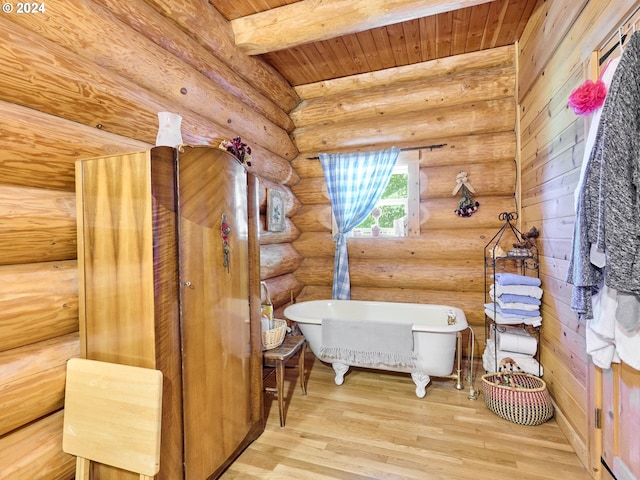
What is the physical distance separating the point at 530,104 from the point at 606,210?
6.01 ft

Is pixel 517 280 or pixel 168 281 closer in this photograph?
pixel 168 281

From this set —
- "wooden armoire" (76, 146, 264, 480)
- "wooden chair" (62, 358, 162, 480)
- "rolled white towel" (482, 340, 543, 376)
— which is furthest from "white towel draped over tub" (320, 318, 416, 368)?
"wooden chair" (62, 358, 162, 480)

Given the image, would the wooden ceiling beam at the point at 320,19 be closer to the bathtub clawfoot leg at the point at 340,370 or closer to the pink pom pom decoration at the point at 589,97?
the pink pom pom decoration at the point at 589,97

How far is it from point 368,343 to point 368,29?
2.50m

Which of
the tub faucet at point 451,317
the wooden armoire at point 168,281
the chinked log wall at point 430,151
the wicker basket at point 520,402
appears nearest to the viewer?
the wooden armoire at point 168,281

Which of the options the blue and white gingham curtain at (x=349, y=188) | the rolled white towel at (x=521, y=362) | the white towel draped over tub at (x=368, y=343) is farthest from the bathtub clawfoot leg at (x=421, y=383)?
the blue and white gingham curtain at (x=349, y=188)

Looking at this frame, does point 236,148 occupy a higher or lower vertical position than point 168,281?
higher

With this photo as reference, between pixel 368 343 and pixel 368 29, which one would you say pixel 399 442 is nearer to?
pixel 368 343

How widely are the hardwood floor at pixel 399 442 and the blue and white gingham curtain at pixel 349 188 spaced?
1.24m

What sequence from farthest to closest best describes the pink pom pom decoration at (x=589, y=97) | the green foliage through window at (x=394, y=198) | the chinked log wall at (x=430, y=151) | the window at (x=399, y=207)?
the green foliage through window at (x=394, y=198) < the window at (x=399, y=207) < the chinked log wall at (x=430, y=151) < the pink pom pom decoration at (x=589, y=97)

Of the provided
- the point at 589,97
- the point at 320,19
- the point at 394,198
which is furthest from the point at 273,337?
the point at 320,19

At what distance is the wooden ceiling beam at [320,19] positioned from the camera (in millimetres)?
2068

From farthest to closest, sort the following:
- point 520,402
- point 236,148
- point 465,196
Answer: point 465,196 → point 236,148 → point 520,402

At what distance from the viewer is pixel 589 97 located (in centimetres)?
142
